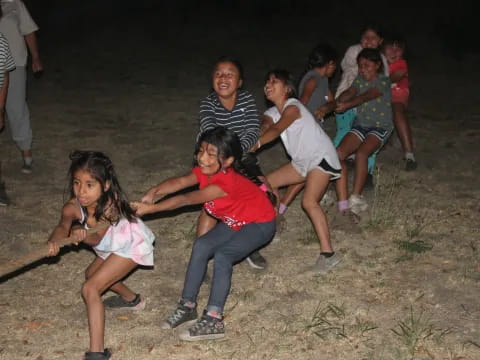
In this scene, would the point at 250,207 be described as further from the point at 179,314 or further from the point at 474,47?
the point at 474,47

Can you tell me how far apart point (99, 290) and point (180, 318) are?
62cm

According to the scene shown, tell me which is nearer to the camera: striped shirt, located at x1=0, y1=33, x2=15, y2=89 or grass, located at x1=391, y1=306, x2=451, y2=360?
grass, located at x1=391, y1=306, x2=451, y2=360

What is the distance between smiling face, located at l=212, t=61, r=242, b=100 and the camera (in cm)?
439

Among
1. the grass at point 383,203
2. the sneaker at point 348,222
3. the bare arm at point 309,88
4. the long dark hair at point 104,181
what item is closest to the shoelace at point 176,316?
the long dark hair at point 104,181

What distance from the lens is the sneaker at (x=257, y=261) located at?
16.0 feet

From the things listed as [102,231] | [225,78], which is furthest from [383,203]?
[102,231]

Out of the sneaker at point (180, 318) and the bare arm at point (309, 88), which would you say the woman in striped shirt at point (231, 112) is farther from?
the bare arm at point (309, 88)

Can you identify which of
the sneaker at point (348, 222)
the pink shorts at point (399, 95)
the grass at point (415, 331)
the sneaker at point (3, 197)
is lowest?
the grass at point (415, 331)

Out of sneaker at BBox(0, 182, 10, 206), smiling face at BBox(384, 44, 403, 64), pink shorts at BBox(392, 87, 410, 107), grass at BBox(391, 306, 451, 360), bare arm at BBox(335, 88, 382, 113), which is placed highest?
smiling face at BBox(384, 44, 403, 64)

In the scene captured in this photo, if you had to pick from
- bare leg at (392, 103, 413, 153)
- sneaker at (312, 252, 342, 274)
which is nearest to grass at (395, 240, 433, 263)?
sneaker at (312, 252, 342, 274)

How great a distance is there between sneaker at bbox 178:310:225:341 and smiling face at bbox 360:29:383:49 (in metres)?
3.40

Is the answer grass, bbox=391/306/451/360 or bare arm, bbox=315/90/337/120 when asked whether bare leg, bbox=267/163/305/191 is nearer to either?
bare arm, bbox=315/90/337/120

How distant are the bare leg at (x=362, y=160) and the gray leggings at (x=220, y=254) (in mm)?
1807

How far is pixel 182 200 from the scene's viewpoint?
3838 mm
